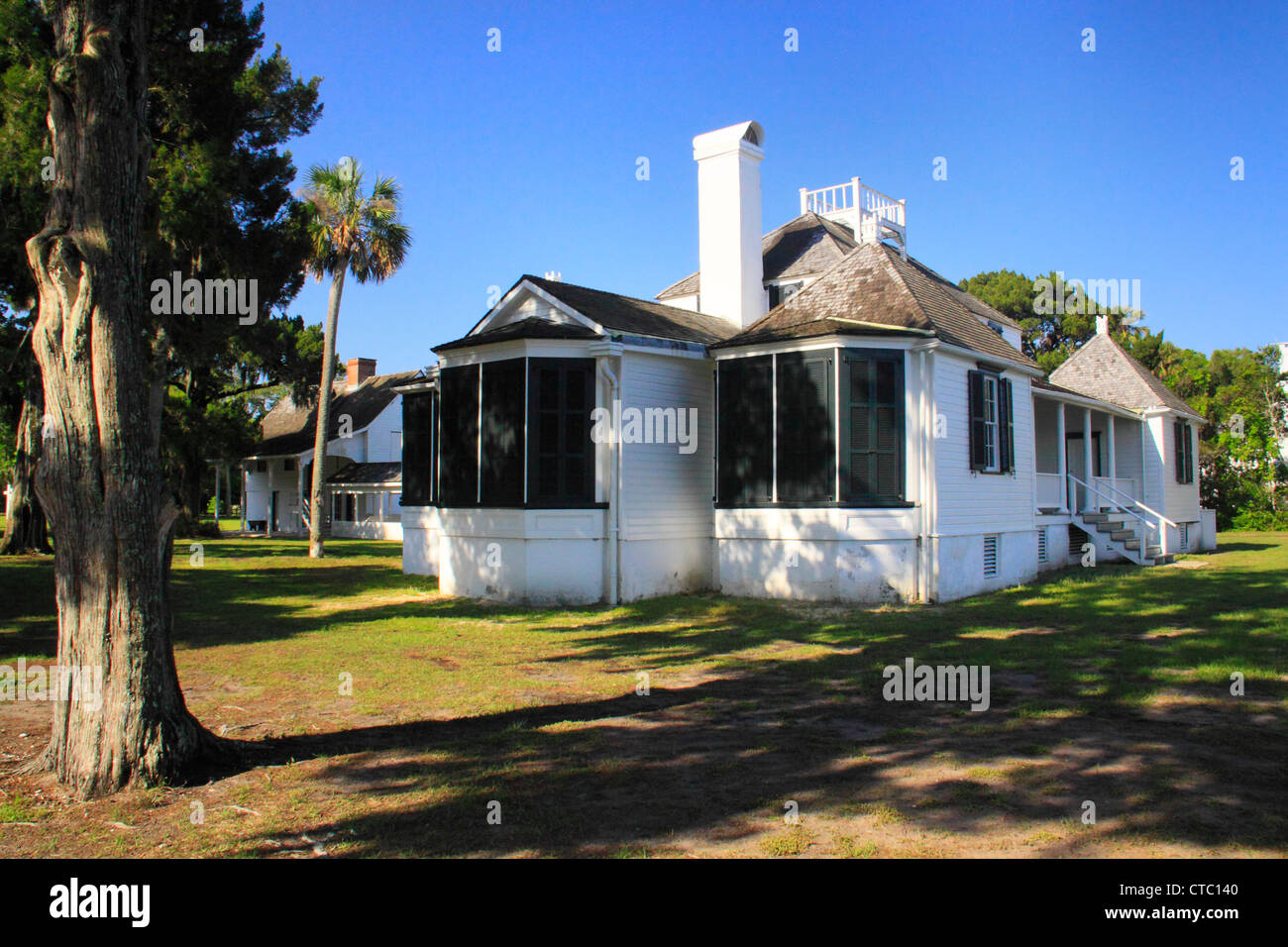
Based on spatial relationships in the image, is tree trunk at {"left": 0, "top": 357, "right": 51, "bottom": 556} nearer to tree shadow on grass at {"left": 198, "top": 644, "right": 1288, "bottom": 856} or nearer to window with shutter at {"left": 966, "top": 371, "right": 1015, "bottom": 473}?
tree shadow on grass at {"left": 198, "top": 644, "right": 1288, "bottom": 856}

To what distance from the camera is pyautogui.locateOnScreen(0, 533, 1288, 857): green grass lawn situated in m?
5.07

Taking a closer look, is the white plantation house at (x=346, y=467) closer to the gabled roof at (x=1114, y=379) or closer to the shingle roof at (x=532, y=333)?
the shingle roof at (x=532, y=333)

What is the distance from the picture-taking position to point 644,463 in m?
15.9

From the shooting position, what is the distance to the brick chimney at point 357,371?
44688 millimetres

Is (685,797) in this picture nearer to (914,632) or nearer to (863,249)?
(914,632)

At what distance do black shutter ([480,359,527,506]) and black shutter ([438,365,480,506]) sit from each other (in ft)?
0.91

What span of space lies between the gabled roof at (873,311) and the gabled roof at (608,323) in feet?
4.13

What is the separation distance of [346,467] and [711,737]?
117 feet

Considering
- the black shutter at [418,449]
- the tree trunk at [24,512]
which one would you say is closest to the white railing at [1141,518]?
the black shutter at [418,449]

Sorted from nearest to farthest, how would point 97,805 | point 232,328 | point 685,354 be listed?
point 97,805
point 685,354
point 232,328

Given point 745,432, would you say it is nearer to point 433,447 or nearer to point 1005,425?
point 1005,425

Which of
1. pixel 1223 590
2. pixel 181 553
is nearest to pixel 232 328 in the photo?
pixel 181 553

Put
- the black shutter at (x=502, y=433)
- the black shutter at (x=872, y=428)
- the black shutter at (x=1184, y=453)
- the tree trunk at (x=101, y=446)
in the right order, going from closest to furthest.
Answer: the tree trunk at (x=101, y=446), the black shutter at (x=872, y=428), the black shutter at (x=502, y=433), the black shutter at (x=1184, y=453)

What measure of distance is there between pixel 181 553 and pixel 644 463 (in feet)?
60.4
